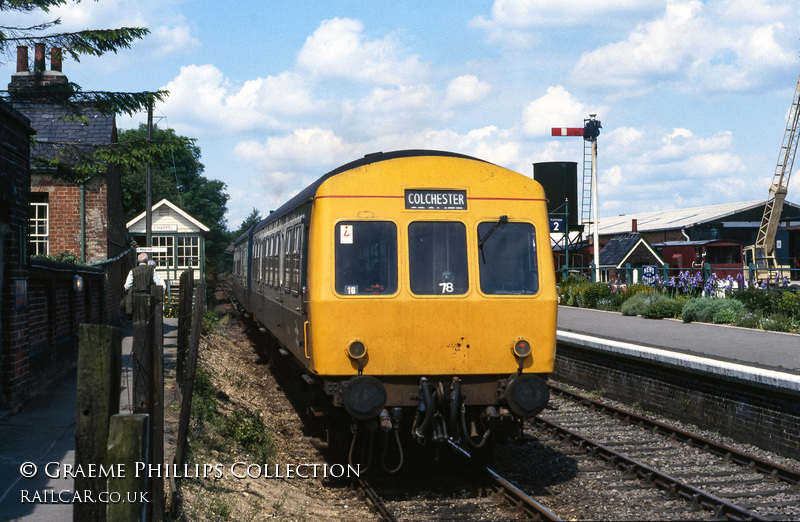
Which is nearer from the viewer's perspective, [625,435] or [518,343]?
[518,343]

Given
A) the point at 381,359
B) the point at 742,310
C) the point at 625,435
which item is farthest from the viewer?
the point at 742,310

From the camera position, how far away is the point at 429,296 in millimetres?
7441

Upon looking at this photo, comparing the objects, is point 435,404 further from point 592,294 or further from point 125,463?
point 592,294

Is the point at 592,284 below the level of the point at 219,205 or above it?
below

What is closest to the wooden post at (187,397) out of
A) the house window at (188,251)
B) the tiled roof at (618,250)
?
the house window at (188,251)

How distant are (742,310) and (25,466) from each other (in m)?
15.6

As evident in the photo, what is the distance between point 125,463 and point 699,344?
12.4 meters

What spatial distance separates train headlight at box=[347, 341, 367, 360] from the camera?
7191 millimetres

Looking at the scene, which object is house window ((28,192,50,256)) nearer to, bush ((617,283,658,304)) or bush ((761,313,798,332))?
bush ((617,283,658,304))

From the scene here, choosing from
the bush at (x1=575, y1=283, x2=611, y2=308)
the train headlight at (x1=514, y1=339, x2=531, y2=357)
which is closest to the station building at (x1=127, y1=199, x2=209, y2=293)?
the bush at (x1=575, y1=283, x2=611, y2=308)

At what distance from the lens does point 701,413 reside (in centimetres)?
1031

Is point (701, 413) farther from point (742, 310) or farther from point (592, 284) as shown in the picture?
point (592, 284)

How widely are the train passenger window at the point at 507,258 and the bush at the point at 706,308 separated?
38.4 ft

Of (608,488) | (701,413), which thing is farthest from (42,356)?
(701,413)
